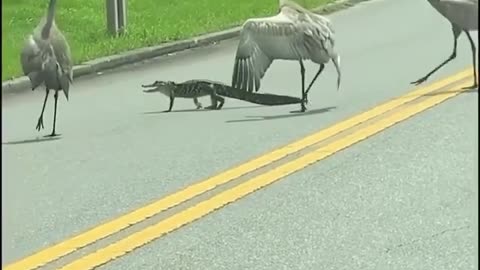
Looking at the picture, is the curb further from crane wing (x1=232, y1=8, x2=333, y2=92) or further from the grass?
crane wing (x1=232, y1=8, x2=333, y2=92)

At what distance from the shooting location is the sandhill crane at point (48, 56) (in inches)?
204

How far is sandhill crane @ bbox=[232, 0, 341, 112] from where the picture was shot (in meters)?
6.14

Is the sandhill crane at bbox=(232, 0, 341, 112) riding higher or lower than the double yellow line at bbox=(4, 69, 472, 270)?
higher

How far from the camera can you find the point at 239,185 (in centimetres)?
610

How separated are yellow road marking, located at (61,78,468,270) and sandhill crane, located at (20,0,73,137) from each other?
0.92 m

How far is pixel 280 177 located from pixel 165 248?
1370 millimetres

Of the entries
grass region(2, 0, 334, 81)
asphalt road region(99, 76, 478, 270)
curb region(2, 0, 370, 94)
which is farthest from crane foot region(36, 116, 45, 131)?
asphalt road region(99, 76, 478, 270)

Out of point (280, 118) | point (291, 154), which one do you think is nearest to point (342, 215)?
point (291, 154)

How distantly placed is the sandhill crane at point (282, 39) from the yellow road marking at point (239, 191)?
21.9 inches

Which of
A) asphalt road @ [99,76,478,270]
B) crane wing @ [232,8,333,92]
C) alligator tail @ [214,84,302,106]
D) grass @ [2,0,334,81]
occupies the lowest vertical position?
grass @ [2,0,334,81]

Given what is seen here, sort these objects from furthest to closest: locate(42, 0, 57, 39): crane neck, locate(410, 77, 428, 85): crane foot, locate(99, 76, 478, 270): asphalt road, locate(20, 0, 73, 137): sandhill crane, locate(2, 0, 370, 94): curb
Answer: locate(2, 0, 370, 94): curb < locate(410, 77, 428, 85): crane foot < locate(20, 0, 73, 137): sandhill crane < locate(99, 76, 478, 270): asphalt road < locate(42, 0, 57, 39): crane neck

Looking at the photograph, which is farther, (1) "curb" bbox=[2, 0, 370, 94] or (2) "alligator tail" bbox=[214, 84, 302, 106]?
(1) "curb" bbox=[2, 0, 370, 94]

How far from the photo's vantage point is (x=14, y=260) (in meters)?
4.86

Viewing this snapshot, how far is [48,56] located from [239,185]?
48.4 inches
